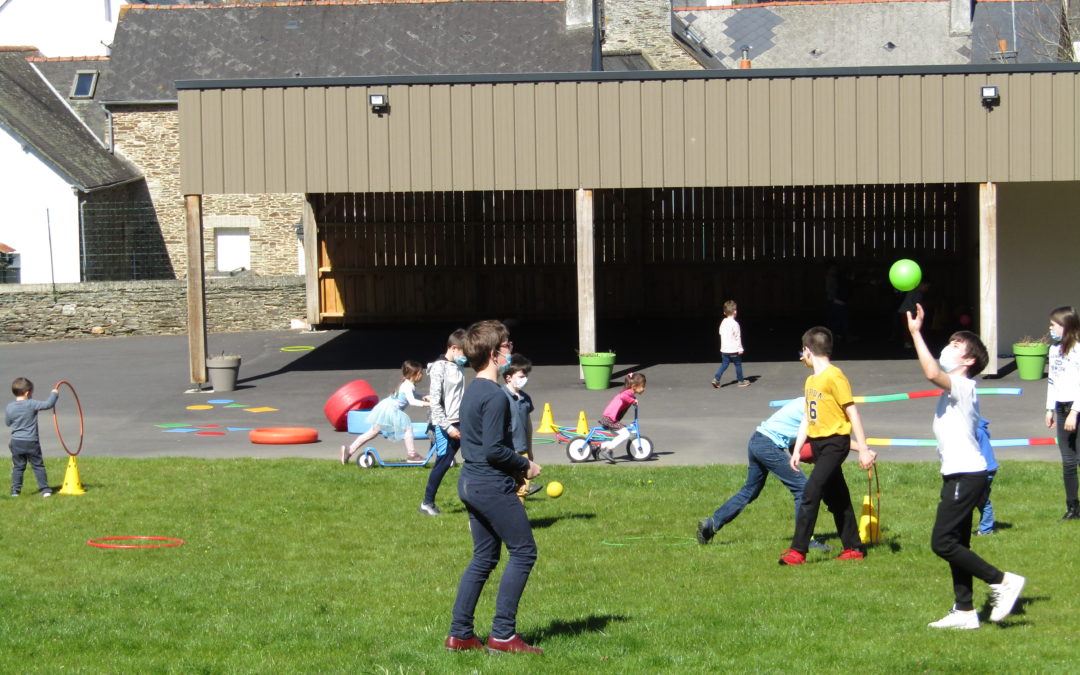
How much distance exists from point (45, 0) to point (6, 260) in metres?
20.0

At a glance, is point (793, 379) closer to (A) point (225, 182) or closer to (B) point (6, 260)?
(A) point (225, 182)

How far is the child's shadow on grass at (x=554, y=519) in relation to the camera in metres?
11.2

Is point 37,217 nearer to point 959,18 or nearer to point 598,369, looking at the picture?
point 598,369

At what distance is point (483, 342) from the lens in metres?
6.75

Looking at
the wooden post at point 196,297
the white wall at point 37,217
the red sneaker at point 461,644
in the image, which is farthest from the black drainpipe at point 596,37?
the red sneaker at point 461,644

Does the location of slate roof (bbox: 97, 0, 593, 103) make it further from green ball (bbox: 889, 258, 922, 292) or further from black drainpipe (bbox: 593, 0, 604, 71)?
green ball (bbox: 889, 258, 922, 292)

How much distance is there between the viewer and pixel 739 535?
10430 millimetres

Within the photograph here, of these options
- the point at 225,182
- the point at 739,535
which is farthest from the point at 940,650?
the point at 225,182

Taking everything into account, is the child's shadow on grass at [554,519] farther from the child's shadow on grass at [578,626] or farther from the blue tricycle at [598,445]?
the child's shadow on grass at [578,626]

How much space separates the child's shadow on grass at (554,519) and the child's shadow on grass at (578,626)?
11.2ft

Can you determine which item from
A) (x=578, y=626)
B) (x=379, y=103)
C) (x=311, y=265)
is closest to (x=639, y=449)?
(x=578, y=626)

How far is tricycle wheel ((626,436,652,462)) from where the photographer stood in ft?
48.4

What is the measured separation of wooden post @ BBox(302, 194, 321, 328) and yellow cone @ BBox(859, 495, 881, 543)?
21776 millimetres

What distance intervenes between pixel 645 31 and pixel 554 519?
31.4 m
